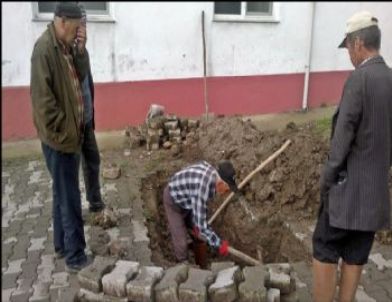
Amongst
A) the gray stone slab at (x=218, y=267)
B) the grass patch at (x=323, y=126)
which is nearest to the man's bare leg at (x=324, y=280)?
the gray stone slab at (x=218, y=267)

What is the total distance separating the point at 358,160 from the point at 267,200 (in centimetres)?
244

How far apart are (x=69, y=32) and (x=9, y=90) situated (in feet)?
13.0

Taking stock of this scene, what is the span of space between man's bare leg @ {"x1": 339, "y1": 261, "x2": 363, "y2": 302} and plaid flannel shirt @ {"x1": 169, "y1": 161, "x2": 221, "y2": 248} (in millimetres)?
1462

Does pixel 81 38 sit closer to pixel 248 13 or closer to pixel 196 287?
pixel 196 287

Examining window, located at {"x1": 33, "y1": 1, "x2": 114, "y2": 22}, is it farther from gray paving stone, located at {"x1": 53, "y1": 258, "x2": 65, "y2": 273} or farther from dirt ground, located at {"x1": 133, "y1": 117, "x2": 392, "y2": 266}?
gray paving stone, located at {"x1": 53, "y1": 258, "x2": 65, "y2": 273}

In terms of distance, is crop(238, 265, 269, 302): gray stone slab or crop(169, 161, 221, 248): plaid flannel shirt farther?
crop(169, 161, 221, 248): plaid flannel shirt

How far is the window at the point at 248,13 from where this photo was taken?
7.24 metres

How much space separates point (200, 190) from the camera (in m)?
4.44

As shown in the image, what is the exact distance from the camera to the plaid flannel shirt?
4453mm

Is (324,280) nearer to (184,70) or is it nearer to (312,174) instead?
(312,174)

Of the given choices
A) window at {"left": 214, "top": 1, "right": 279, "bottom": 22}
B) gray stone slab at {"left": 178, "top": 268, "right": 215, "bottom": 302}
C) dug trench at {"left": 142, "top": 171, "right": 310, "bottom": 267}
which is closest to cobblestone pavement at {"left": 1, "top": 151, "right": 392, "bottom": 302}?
dug trench at {"left": 142, "top": 171, "right": 310, "bottom": 267}

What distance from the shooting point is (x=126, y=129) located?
25.4 ft

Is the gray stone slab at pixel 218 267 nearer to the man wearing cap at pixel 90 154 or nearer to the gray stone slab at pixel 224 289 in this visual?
the gray stone slab at pixel 224 289

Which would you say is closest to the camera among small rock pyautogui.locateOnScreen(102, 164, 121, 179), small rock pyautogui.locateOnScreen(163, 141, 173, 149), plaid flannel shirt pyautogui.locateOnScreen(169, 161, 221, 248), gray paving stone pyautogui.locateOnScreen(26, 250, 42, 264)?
gray paving stone pyautogui.locateOnScreen(26, 250, 42, 264)
